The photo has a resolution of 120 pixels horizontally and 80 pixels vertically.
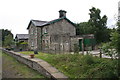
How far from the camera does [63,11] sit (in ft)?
69.6

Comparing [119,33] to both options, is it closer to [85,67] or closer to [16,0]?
[85,67]

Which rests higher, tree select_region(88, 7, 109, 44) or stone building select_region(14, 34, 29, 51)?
tree select_region(88, 7, 109, 44)

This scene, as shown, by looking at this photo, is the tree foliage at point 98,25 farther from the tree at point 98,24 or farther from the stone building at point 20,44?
the stone building at point 20,44

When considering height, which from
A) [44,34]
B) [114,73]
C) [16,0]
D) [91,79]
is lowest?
[91,79]

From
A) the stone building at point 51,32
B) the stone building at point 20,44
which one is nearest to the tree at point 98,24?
the stone building at point 51,32

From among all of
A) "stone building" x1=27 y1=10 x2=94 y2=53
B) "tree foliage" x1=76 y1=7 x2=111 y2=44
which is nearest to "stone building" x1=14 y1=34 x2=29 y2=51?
"stone building" x1=27 y1=10 x2=94 y2=53

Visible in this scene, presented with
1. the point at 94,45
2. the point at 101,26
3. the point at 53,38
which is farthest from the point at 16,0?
the point at 101,26

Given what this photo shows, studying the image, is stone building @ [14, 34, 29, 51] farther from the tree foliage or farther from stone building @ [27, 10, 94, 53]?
the tree foliage

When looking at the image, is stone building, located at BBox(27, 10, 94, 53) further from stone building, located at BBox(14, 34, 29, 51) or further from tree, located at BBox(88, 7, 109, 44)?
tree, located at BBox(88, 7, 109, 44)

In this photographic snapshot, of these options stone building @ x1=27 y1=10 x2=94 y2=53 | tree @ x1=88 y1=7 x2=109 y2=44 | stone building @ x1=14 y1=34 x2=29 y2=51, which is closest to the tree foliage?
tree @ x1=88 y1=7 x2=109 y2=44

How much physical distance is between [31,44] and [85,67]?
20262mm

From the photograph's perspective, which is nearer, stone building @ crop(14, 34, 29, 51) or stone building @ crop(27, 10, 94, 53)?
stone building @ crop(27, 10, 94, 53)

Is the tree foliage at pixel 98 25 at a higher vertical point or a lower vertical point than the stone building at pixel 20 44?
higher

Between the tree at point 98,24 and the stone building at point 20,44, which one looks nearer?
the tree at point 98,24
